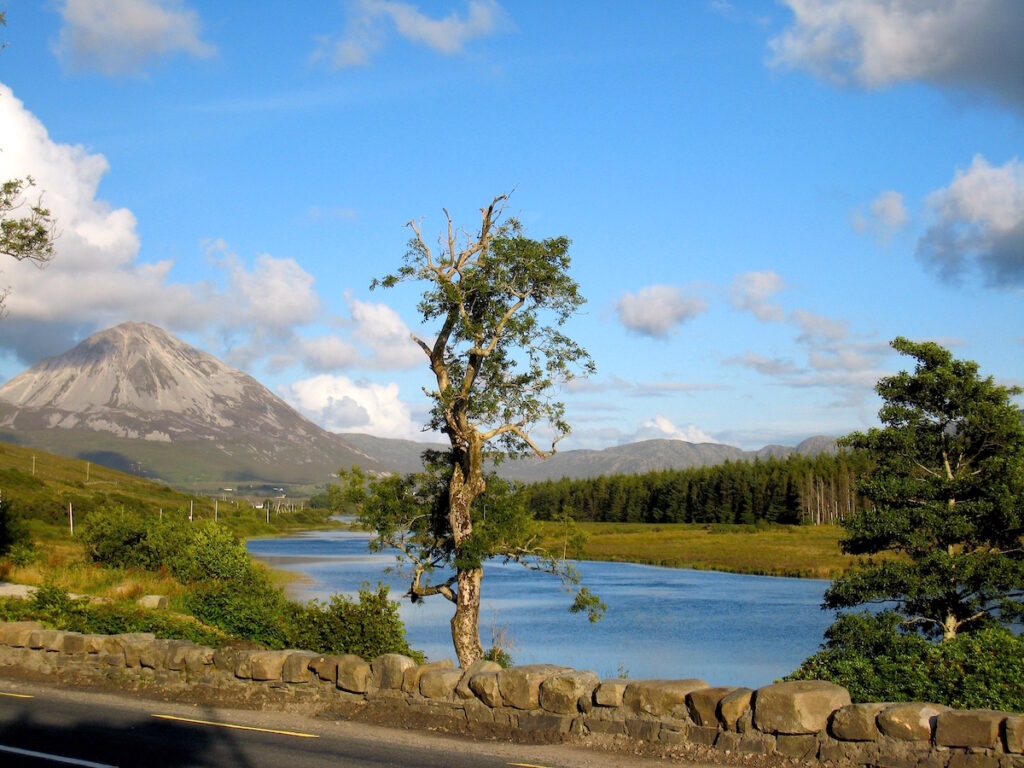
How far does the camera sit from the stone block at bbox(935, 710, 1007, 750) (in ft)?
30.2

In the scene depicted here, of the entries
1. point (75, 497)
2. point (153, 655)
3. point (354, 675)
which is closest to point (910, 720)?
point (354, 675)

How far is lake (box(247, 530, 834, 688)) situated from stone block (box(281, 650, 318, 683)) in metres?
6.62

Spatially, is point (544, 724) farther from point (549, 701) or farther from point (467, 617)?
point (467, 617)

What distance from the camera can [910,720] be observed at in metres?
9.66

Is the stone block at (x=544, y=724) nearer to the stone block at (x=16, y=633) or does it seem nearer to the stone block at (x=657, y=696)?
the stone block at (x=657, y=696)

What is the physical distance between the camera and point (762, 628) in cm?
4347

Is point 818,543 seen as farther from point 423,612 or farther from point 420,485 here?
point 420,485

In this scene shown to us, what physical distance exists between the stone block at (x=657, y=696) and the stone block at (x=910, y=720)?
2.17 m

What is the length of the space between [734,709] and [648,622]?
35317mm

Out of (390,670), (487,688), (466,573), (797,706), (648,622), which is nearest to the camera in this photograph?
(797,706)

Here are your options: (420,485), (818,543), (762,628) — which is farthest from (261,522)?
(420,485)

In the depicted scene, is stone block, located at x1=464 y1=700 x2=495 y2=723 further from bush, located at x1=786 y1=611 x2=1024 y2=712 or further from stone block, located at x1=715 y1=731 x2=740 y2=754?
bush, located at x1=786 y1=611 x2=1024 y2=712

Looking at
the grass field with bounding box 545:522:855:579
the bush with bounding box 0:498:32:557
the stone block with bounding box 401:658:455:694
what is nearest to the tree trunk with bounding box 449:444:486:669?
the stone block with bounding box 401:658:455:694

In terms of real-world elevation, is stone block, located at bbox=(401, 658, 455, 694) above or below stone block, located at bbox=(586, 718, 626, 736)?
above
